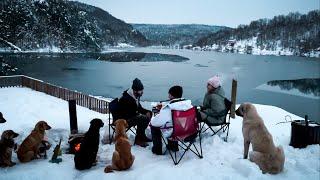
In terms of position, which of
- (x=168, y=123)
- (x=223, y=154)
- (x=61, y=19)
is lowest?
(x=223, y=154)

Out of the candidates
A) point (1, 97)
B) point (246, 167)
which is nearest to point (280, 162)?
point (246, 167)

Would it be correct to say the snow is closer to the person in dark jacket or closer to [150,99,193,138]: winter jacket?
the person in dark jacket

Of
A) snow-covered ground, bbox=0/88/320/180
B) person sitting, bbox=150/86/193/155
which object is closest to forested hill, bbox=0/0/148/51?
snow-covered ground, bbox=0/88/320/180

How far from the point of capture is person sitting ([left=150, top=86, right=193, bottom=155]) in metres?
6.33

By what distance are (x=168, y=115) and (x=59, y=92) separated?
13.8 metres

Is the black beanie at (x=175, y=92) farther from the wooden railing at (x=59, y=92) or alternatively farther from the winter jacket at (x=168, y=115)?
the wooden railing at (x=59, y=92)

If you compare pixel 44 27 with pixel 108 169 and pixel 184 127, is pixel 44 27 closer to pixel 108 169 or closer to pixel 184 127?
pixel 184 127

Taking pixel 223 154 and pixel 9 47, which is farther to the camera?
pixel 9 47

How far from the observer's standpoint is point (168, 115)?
6.41 meters

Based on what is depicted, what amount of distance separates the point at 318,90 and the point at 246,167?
141 feet

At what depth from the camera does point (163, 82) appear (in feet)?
169

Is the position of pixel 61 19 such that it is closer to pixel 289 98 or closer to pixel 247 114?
pixel 289 98

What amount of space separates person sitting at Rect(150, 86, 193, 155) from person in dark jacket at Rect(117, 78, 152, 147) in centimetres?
63

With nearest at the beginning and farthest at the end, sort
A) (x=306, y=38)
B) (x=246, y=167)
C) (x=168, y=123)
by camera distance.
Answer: (x=246, y=167)
(x=168, y=123)
(x=306, y=38)
